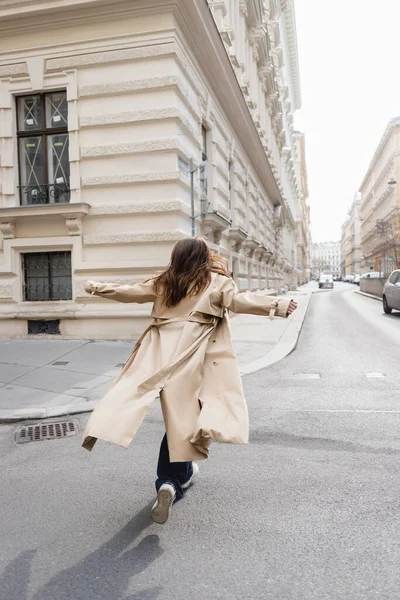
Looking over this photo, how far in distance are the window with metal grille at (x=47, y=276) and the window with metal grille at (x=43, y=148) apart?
1.27 meters

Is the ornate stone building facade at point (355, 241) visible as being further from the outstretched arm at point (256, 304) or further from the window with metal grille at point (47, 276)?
the outstretched arm at point (256, 304)

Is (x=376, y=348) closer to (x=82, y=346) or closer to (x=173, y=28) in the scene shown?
(x=82, y=346)

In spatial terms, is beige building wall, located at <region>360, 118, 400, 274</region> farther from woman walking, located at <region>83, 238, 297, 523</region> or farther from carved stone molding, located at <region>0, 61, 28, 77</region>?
woman walking, located at <region>83, 238, 297, 523</region>

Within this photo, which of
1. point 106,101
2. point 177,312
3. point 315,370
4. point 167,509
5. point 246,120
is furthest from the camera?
point 246,120

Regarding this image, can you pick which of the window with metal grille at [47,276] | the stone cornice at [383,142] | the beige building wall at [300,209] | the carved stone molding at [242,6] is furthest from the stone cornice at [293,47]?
the window with metal grille at [47,276]

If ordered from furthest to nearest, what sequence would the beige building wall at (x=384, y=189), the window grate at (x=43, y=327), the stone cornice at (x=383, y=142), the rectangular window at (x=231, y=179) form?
the stone cornice at (x=383, y=142) → the beige building wall at (x=384, y=189) → the rectangular window at (x=231, y=179) → the window grate at (x=43, y=327)

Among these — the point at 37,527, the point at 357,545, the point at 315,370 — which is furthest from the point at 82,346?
the point at 357,545

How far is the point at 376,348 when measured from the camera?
10.6 metres

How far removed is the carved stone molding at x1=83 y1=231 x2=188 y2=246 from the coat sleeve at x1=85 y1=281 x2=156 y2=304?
23.9 ft

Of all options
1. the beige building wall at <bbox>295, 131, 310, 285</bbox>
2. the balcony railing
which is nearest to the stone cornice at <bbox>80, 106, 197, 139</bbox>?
the balcony railing

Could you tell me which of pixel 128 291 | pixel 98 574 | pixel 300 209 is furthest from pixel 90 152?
pixel 300 209

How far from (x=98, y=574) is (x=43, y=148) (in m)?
10.6

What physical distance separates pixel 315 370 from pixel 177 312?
557 cm

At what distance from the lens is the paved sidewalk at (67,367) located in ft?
19.5
